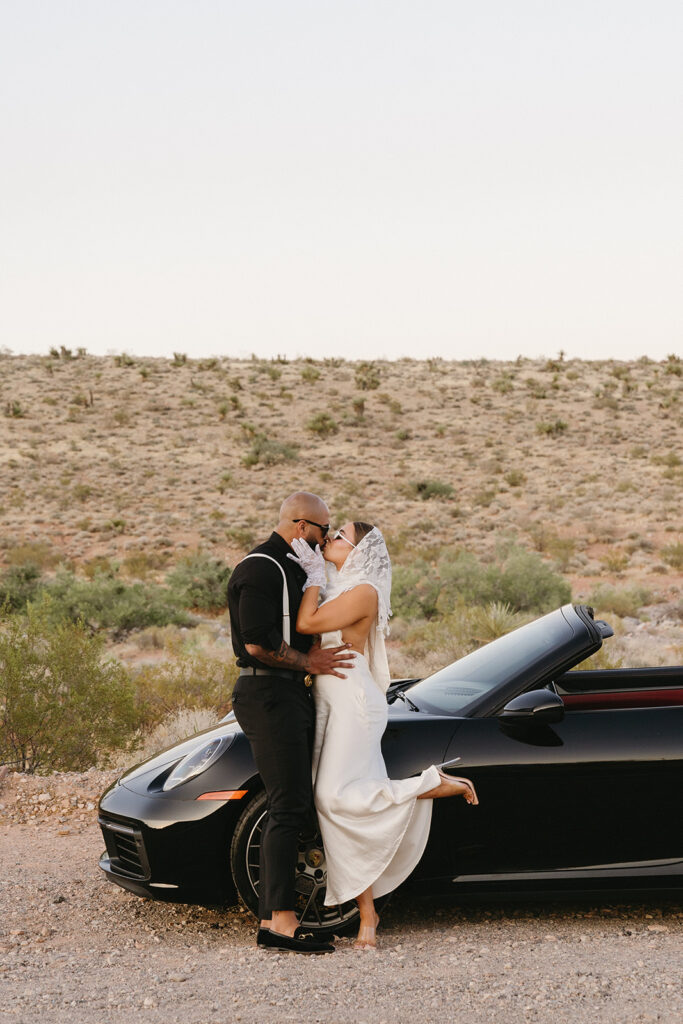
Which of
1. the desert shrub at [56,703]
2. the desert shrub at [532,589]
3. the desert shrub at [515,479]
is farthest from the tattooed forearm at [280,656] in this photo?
the desert shrub at [515,479]

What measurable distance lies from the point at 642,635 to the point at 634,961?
12.8m

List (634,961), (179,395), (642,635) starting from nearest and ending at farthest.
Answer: (634,961)
(642,635)
(179,395)

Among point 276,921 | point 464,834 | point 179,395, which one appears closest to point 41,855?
point 276,921

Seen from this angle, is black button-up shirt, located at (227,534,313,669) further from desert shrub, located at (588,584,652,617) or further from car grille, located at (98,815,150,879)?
desert shrub, located at (588,584,652,617)

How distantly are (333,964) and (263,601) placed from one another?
5.07ft

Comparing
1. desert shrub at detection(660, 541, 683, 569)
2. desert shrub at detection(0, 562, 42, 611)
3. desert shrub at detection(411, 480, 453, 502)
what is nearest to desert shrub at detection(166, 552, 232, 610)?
desert shrub at detection(0, 562, 42, 611)

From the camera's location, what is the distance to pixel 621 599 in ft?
64.5

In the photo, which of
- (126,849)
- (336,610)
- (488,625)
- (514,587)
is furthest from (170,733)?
(514,587)

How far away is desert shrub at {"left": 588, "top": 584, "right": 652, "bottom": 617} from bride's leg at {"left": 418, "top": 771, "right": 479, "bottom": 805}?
50.0 feet

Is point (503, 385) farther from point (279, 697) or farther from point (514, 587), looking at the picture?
point (279, 697)

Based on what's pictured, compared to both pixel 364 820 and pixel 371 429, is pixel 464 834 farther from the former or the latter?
pixel 371 429

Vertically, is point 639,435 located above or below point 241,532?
above

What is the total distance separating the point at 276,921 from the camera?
451 centimetres

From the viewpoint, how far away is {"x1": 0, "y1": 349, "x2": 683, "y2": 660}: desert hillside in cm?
3017
